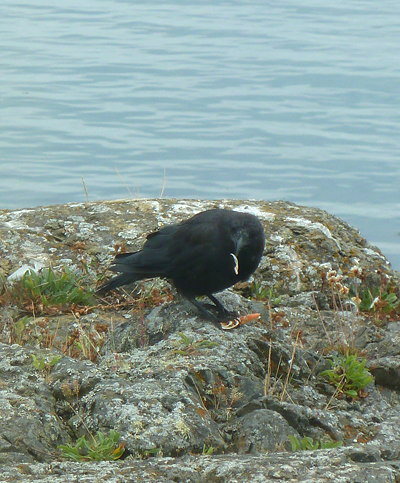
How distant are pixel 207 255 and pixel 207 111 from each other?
645 inches

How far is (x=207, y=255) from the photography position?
21.3 ft

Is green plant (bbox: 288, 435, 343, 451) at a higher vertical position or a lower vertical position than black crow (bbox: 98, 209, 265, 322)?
lower

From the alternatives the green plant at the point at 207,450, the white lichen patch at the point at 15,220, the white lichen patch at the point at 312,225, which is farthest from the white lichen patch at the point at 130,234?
the green plant at the point at 207,450

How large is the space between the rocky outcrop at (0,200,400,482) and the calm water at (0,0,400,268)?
12.3 ft

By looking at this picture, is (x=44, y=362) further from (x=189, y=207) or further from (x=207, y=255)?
(x=189, y=207)

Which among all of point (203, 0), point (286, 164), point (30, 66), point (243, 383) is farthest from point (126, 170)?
point (203, 0)

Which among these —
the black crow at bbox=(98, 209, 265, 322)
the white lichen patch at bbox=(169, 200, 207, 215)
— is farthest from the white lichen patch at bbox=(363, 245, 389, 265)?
the black crow at bbox=(98, 209, 265, 322)

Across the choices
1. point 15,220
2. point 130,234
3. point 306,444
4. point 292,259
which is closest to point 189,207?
point 130,234

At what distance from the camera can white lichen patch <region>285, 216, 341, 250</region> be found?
889 cm

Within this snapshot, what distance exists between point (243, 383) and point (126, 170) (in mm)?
13410

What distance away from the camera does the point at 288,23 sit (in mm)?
33219

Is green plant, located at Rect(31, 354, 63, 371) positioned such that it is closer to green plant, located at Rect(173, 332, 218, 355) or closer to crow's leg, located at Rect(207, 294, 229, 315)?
green plant, located at Rect(173, 332, 218, 355)

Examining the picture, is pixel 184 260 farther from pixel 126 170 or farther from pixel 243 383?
pixel 126 170

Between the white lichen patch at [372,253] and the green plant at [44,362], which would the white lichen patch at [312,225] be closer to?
the white lichen patch at [372,253]
